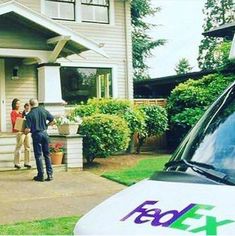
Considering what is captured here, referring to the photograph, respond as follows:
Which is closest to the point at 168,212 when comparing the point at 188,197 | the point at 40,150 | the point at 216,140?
the point at 188,197

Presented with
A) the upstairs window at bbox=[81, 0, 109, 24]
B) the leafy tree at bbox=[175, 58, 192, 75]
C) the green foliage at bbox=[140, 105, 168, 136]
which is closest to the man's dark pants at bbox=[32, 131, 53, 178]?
the green foliage at bbox=[140, 105, 168, 136]

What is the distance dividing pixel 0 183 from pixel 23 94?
7.04 metres

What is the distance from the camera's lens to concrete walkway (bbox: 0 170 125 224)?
8.20 meters

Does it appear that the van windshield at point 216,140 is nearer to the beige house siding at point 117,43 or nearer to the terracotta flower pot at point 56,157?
the terracotta flower pot at point 56,157

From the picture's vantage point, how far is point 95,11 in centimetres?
1920

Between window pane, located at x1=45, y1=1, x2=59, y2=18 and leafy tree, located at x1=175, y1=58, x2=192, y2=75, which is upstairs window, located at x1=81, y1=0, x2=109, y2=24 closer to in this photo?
window pane, located at x1=45, y1=1, x2=59, y2=18

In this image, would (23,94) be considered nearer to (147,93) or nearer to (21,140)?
(21,140)

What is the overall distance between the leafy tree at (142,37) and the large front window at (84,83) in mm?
12496

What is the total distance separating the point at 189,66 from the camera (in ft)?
214

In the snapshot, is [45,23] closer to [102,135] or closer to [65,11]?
[102,135]

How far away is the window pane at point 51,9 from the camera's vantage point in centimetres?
1834

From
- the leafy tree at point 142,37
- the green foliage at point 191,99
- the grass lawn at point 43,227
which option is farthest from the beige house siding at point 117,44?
the grass lawn at point 43,227

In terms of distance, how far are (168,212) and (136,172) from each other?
386 inches

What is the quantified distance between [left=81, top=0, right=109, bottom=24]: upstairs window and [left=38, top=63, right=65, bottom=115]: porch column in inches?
177
